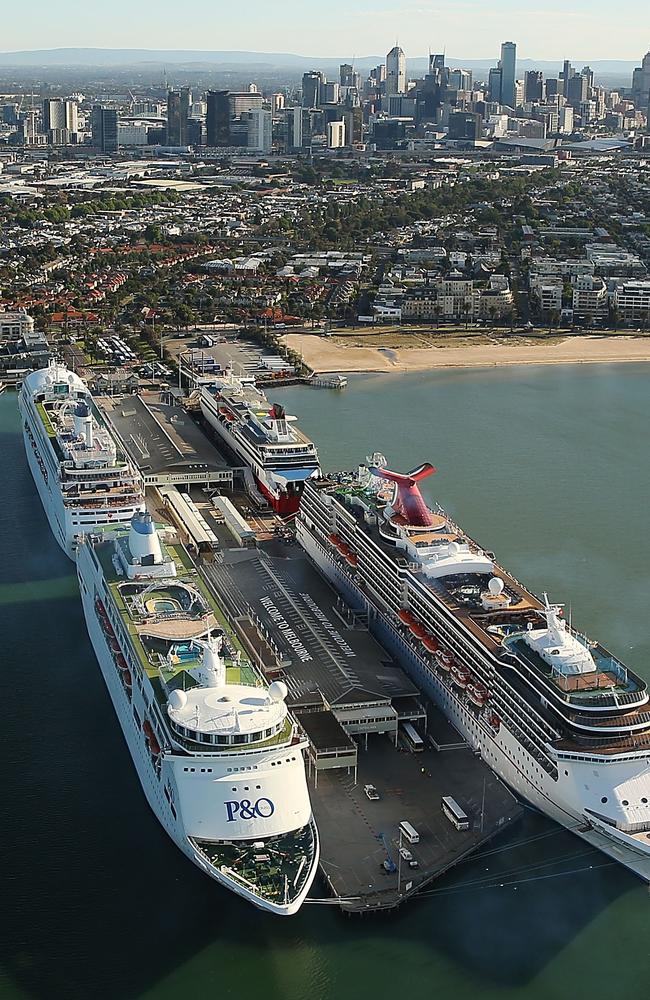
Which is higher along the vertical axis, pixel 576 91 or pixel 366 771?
pixel 576 91

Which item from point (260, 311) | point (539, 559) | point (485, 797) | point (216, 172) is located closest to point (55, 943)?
point (485, 797)

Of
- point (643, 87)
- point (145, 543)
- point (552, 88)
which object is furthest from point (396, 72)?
point (145, 543)

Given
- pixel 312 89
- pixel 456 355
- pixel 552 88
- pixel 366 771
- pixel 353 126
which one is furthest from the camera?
pixel 552 88

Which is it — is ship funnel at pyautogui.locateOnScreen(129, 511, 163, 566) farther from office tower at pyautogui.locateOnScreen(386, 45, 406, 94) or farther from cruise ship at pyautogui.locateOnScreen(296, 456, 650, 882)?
office tower at pyautogui.locateOnScreen(386, 45, 406, 94)

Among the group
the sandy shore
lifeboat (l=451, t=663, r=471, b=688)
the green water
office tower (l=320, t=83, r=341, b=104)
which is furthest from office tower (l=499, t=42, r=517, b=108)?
lifeboat (l=451, t=663, r=471, b=688)

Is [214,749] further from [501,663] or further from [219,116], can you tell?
[219,116]

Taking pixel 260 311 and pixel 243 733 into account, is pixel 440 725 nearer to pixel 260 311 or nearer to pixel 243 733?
pixel 243 733
